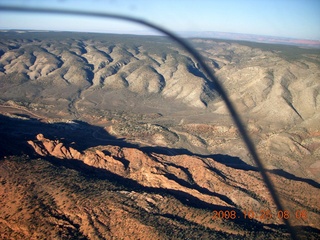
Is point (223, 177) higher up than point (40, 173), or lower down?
lower down

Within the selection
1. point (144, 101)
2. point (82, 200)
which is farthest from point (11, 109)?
point (82, 200)

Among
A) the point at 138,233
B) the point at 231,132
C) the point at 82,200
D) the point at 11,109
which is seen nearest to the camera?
the point at 138,233

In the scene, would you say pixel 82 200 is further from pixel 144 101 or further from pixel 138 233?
pixel 144 101
